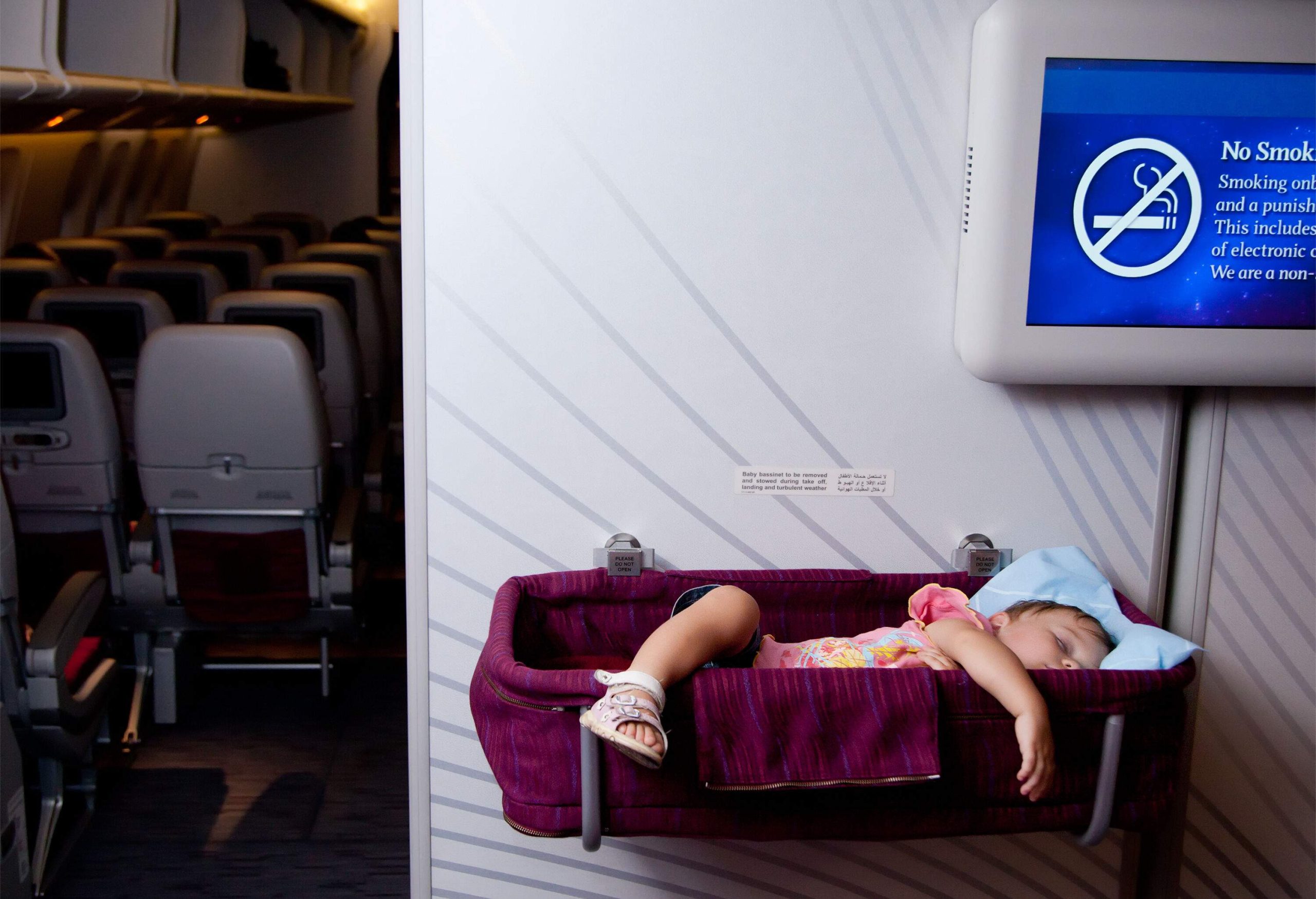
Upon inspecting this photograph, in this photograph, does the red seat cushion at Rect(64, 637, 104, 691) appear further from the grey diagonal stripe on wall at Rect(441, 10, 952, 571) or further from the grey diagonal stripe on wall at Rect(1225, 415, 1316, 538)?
the grey diagonal stripe on wall at Rect(1225, 415, 1316, 538)

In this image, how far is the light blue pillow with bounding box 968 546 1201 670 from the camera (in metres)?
1.57

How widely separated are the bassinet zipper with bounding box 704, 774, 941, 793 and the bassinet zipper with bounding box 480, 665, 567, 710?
0.64 ft

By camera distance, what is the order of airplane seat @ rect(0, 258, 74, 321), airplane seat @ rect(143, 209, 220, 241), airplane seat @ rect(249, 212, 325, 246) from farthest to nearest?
1. airplane seat @ rect(249, 212, 325, 246)
2. airplane seat @ rect(143, 209, 220, 241)
3. airplane seat @ rect(0, 258, 74, 321)

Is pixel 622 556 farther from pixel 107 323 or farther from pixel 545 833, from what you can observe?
pixel 107 323

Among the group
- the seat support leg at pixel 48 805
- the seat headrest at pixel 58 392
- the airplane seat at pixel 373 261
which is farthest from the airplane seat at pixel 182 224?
the seat support leg at pixel 48 805

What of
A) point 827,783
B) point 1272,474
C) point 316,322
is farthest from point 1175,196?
point 316,322

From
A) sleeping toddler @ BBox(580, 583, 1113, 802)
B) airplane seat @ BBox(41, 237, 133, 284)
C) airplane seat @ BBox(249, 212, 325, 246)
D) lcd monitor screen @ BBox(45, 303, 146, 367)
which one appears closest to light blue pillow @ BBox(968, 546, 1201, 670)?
sleeping toddler @ BBox(580, 583, 1113, 802)

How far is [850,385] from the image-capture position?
173 centimetres

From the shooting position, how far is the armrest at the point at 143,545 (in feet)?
10.9

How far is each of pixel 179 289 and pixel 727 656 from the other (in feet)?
13.3

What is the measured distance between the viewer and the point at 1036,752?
4.24ft

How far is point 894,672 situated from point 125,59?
4567mm

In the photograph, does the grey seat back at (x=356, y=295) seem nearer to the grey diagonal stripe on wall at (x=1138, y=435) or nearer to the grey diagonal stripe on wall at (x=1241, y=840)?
the grey diagonal stripe on wall at (x=1138, y=435)

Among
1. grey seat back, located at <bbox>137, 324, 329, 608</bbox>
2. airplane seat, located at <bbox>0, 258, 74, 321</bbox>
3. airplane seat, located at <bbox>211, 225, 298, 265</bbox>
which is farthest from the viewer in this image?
airplane seat, located at <bbox>211, 225, 298, 265</bbox>
